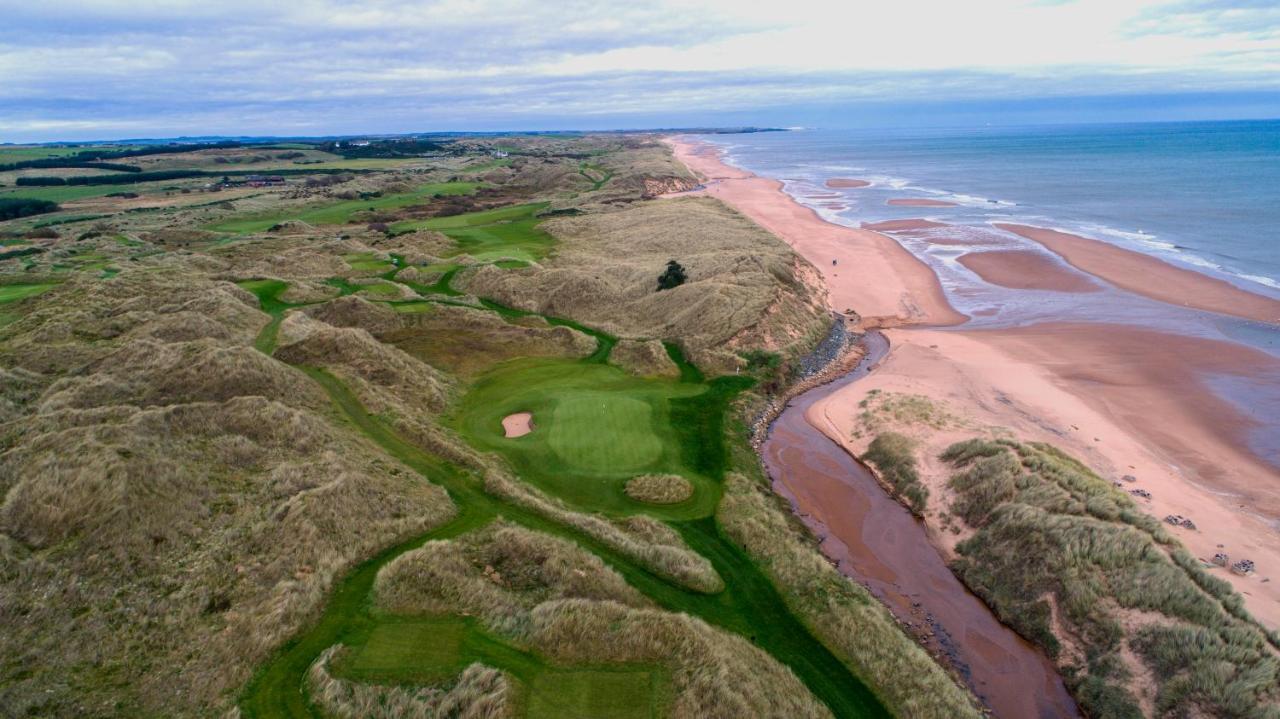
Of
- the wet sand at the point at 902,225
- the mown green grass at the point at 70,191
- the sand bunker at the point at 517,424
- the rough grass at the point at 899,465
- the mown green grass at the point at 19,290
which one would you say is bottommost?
the rough grass at the point at 899,465

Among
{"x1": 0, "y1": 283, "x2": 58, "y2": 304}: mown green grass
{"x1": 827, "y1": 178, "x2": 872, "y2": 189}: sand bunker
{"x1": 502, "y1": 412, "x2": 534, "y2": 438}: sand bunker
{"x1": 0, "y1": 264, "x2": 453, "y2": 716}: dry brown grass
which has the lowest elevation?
{"x1": 502, "y1": 412, "x2": 534, "y2": 438}: sand bunker

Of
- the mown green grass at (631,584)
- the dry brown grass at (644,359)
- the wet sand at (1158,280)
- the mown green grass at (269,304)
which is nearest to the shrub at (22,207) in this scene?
the mown green grass at (269,304)

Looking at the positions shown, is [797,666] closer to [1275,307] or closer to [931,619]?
[931,619]

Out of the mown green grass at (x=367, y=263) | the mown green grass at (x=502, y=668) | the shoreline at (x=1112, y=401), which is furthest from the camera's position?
the mown green grass at (x=367, y=263)

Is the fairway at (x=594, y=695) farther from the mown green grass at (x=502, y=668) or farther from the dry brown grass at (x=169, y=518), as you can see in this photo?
the dry brown grass at (x=169, y=518)

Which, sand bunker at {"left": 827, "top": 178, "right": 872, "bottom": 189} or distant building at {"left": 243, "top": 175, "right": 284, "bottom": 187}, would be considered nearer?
sand bunker at {"left": 827, "top": 178, "right": 872, "bottom": 189}

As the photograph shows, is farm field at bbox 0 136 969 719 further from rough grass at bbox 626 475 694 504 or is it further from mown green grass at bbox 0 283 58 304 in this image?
mown green grass at bbox 0 283 58 304

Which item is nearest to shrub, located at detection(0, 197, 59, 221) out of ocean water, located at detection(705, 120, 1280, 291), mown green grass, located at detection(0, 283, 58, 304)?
mown green grass, located at detection(0, 283, 58, 304)
